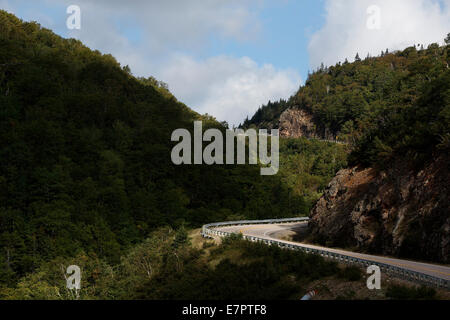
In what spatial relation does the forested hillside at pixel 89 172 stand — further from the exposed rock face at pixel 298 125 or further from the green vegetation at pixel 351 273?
the exposed rock face at pixel 298 125

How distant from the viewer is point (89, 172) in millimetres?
69125

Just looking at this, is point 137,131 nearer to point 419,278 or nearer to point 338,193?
point 338,193

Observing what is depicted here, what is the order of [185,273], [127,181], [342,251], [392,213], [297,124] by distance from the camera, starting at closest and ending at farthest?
[392,213] → [342,251] → [185,273] → [127,181] → [297,124]

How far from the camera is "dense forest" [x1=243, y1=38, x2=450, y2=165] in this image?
36.5 m

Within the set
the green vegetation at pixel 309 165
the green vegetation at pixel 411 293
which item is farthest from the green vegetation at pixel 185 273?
the green vegetation at pixel 309 165

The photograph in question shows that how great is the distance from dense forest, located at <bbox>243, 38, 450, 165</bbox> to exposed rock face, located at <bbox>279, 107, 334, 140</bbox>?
215cm

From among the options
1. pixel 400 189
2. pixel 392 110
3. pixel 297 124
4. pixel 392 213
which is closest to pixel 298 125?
pixel 297 124

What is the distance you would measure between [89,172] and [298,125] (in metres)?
116

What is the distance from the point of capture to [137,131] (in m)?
88.0

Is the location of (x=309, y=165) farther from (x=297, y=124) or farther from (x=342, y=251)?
(x=342, y=251)

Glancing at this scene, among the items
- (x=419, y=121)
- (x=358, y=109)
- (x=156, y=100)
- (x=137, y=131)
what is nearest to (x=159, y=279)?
(x=419, y=121)

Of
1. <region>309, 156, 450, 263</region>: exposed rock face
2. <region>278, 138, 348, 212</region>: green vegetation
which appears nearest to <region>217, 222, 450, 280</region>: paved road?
<region>309, 156, 450, 263</region>: exposed rock face

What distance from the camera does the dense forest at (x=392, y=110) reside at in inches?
1438

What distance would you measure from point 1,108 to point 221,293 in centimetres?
6138
